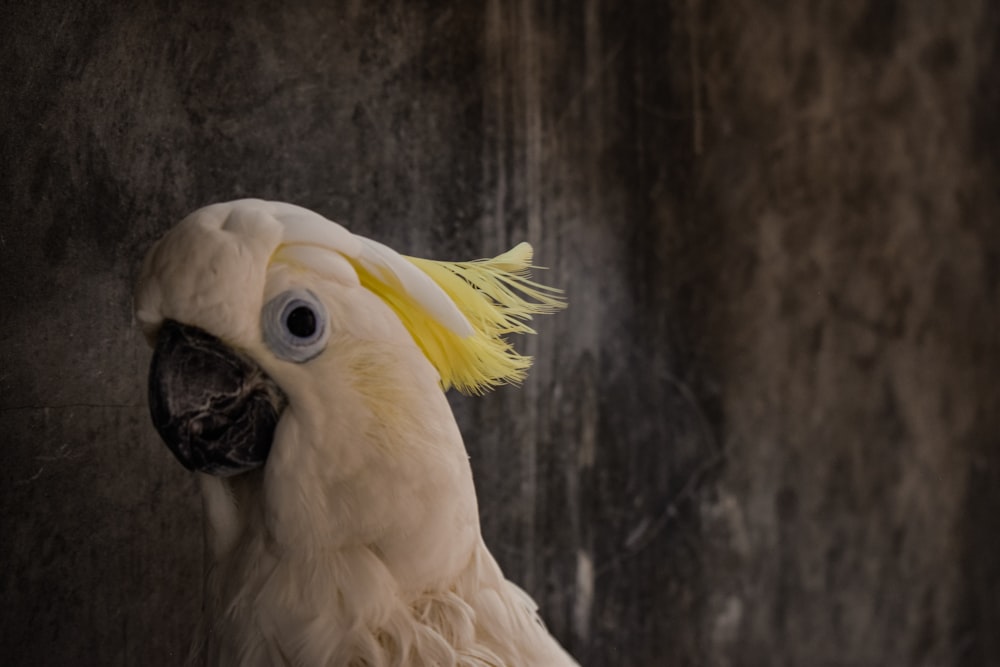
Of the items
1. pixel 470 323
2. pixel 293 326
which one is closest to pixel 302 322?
pixel 293 326

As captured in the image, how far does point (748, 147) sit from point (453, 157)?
847 millimetres

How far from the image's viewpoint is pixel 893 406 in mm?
2830

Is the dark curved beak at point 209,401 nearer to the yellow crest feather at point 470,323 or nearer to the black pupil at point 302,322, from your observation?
the black pupil at point 302,322

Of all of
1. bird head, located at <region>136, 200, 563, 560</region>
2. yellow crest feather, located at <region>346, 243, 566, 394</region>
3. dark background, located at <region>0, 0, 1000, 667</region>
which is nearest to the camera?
bird head, located at <region>136, 200, 563, 560</region>

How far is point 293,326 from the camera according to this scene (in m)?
1.36

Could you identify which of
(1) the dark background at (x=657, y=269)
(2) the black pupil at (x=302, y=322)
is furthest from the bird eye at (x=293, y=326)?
(1) the dark background at (x=657, y=269)

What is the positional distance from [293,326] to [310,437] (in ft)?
0.48

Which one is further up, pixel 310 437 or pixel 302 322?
pixel 302 322

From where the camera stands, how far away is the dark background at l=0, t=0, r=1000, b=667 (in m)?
1.96

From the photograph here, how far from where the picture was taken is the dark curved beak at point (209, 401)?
134 cm

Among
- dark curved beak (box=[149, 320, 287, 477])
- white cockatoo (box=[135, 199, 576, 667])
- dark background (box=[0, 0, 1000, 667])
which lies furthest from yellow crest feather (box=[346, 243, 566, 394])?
dark background (box=[0, 0, 1000, 667])

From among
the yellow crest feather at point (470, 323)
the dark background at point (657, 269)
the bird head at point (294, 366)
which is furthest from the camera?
the dark background at point (657, 269)

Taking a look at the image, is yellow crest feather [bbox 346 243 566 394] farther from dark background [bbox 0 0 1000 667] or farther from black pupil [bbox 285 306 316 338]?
dark background [bbox 0 0 1000 667]

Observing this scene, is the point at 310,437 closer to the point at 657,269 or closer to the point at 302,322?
the point at 302,322
